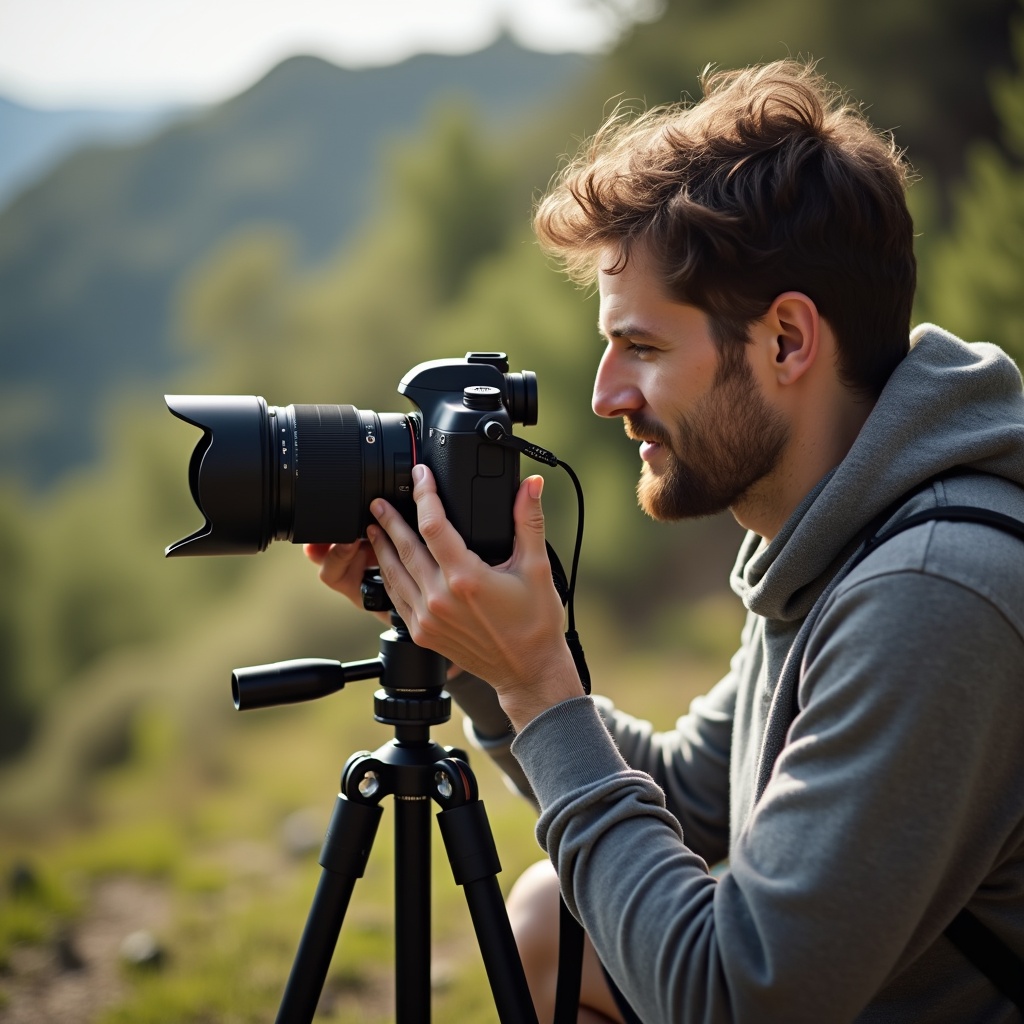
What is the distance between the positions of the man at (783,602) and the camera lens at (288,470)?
61mm

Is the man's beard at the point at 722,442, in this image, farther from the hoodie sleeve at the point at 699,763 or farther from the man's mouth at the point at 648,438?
the hoodie sleeve at the point at 699,763

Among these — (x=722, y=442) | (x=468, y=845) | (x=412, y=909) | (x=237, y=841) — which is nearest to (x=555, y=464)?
(x=722, y=442)

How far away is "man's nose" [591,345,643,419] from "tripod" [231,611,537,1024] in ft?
1.26

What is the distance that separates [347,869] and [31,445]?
3.81 m

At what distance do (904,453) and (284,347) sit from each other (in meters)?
3.92

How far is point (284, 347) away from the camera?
16.0 feet

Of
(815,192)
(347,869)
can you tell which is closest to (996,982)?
(347,869)

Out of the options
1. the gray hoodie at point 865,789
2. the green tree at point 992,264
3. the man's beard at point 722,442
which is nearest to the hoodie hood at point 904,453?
the gray hoodie at point 865,789

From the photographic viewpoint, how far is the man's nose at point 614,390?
1456mm

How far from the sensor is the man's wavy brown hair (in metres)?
1.39

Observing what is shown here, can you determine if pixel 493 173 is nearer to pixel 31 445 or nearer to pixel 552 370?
pixel 552 370

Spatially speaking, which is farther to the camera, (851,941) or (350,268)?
(350,268)

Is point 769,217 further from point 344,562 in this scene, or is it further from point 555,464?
point 344,562

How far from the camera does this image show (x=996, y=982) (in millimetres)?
1151
